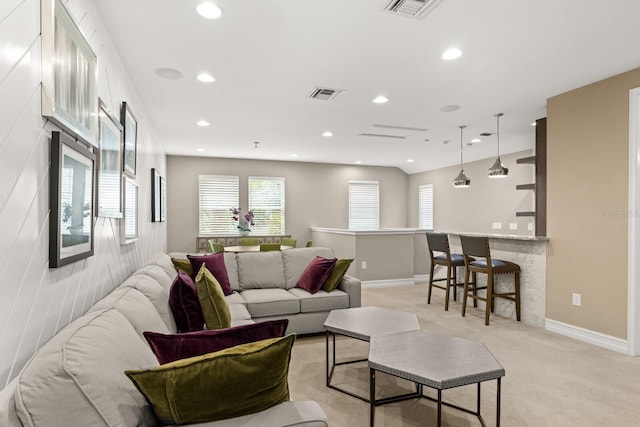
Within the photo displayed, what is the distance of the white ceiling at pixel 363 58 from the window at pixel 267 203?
112 inches

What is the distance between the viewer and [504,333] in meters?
3.79

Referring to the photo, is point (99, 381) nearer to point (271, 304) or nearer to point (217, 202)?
point (271, 304)

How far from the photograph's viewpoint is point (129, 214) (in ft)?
9.89

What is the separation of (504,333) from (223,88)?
3979 millimetres

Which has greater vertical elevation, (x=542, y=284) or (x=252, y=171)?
(x=252, y=171)

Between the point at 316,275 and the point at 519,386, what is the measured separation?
2.04 metres

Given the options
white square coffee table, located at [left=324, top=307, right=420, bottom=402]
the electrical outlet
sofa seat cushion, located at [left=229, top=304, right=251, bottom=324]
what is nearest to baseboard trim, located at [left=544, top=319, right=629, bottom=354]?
the electrical outlet

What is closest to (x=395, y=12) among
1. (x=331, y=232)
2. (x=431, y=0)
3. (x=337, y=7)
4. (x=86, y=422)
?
(x=431, y=0)

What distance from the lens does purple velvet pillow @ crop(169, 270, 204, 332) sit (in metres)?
2.28

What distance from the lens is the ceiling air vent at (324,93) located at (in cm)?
373

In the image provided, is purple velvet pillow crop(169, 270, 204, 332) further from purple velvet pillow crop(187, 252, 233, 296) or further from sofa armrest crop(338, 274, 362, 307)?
sofa armrest crop(338, 274, 362, 307)

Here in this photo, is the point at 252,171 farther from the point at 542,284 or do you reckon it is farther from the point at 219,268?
the point at 542,284

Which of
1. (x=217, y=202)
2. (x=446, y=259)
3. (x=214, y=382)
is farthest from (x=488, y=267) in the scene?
(x=217, y=202)

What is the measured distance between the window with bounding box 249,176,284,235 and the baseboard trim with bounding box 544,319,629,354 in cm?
556
